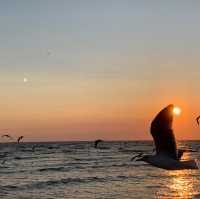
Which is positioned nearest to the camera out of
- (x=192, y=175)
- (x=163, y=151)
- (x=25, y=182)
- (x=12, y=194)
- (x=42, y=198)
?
(x=163, y=151)

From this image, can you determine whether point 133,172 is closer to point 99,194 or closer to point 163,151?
point 99,194

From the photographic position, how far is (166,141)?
16562mm

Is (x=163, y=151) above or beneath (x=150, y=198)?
above

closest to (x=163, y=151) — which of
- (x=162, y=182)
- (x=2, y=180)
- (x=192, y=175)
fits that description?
(x=162, y=182)

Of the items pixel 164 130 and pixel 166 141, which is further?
pixel 166 141

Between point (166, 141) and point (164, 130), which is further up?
point (164, 130)

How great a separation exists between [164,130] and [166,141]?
0.56 meters

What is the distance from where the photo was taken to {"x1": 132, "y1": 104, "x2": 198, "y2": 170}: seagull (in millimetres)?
15961

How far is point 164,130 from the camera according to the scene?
16141 mm

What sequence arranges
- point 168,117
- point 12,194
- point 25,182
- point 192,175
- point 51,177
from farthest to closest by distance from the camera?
point 192,175
point 51,177
point 25,182
point 12,194
point 168,117

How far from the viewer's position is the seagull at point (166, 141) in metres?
16.0

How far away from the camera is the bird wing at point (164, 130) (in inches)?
627

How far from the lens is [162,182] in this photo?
137 ft

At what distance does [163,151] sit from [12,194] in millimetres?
18910
